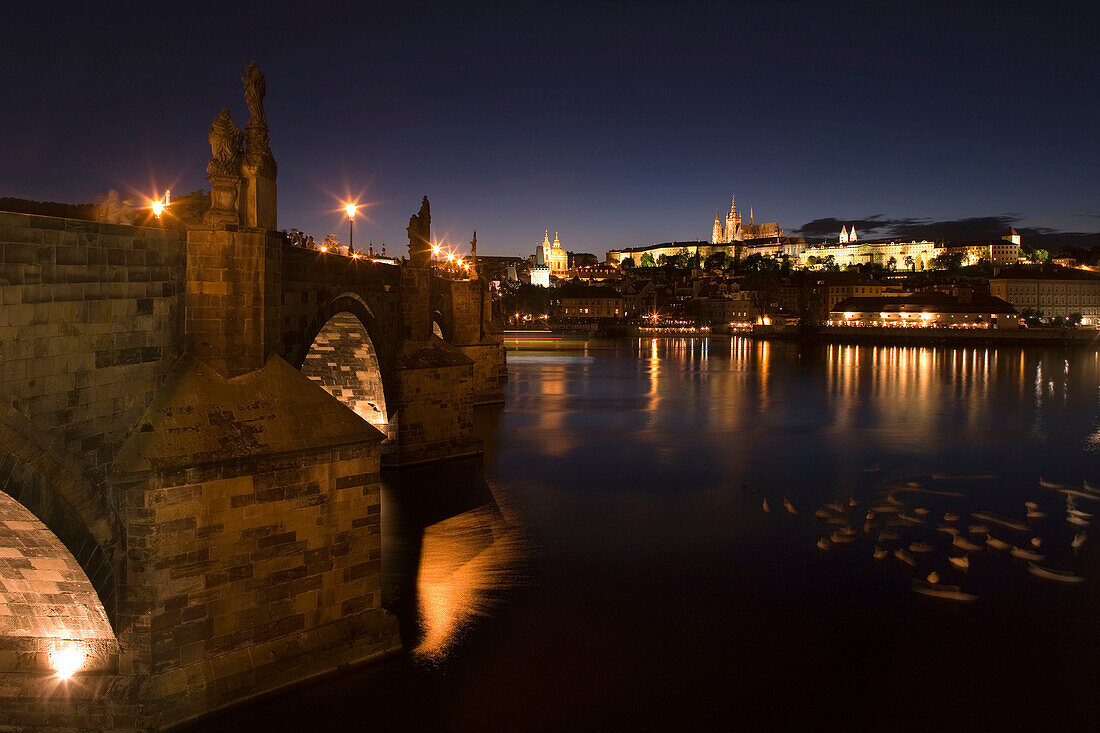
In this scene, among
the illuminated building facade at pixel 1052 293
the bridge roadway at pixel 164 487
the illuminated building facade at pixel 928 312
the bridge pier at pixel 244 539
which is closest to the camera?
the bridge roadway at pixel 164 487

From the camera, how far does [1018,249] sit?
189 m

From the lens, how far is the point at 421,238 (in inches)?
1004

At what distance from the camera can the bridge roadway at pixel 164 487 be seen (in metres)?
7.93

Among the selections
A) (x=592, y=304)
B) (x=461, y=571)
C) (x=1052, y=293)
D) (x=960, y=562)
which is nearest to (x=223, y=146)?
(x=461, y=571)

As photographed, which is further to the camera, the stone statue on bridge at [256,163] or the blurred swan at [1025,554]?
the blurred swan at [1025,554]

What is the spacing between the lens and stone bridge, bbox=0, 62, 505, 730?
312 inches

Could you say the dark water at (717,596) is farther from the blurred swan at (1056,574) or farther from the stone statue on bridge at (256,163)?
the stone statue on bridge at (256,163)

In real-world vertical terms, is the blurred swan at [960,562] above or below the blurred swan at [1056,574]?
above

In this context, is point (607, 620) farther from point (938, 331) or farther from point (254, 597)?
point (938, 331)

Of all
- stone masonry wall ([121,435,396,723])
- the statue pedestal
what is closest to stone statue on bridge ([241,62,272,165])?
the statue pedestal

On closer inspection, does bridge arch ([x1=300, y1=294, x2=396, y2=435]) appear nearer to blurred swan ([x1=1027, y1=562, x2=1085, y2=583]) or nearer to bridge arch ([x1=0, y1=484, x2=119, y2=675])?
bridge arch ([x1=0, y1=484, x2=119, y2=675])

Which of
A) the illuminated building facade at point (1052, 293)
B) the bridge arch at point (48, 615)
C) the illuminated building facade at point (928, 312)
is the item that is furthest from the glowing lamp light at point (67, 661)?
the illuminated building facade at point (1052, 293)

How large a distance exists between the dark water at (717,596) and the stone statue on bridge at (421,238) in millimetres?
6005

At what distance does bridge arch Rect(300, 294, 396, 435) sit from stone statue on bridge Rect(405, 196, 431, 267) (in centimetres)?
407
